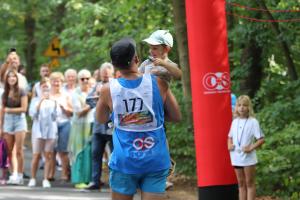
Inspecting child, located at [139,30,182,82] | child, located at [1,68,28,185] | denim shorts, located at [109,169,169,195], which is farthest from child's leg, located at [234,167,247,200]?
child, located at [1,68,28,185]

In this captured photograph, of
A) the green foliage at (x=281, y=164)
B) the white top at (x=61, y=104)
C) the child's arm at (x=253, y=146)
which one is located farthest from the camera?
the white top at (x=61, y=104)

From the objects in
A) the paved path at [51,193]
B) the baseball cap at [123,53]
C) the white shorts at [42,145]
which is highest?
the baseball cap at [123,53]

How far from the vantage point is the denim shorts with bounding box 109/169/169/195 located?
263 inches

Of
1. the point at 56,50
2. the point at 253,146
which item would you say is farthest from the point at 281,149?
the point at 56,50

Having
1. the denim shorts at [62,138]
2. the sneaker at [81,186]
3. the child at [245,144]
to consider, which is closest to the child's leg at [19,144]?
the denim shorts at [62,138]

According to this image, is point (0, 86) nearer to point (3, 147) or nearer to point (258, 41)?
point (3, 147)

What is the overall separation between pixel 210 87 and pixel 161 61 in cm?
133

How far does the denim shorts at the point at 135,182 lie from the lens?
6.69 m

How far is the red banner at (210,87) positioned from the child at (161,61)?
539mm

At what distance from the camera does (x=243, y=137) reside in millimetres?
11086

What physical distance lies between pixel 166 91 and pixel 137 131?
45cm

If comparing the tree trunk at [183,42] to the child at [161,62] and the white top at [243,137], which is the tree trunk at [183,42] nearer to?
the white top at [243,137]

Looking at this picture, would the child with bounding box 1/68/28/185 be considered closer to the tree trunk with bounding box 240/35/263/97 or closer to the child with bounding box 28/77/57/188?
the child with bounding box 28/77/57/188

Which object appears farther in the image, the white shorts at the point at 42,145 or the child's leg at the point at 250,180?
the white shorts at the point at 42,145
